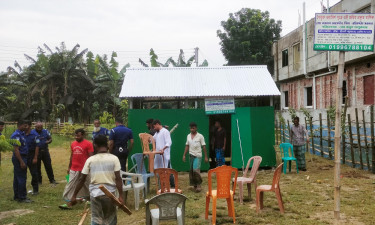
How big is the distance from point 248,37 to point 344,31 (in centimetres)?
2453

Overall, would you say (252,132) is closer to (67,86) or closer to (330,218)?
(330,218)

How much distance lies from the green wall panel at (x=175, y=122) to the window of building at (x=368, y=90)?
831 cm

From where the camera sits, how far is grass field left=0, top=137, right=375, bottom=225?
6.10 m

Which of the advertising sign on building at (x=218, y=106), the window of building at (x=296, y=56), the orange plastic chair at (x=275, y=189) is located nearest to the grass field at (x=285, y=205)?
the orange plastic chair at (x=275, y=189)

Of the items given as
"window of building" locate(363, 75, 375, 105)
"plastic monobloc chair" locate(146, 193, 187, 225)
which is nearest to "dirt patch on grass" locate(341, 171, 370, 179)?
"window of building" locate(363, 75, 375, 105)

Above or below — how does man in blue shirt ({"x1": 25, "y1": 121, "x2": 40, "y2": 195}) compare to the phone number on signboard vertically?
below

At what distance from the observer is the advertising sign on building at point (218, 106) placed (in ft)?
36.1

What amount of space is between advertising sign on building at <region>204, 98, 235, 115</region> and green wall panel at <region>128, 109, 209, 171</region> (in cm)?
24

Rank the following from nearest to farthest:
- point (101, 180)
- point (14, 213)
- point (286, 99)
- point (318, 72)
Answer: point (101, 180) < point (14, 213) < point (318, 72) < point (286, 99)

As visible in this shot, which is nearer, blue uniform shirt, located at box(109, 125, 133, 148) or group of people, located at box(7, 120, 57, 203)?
group of people, located at box(7, 120, 57, 203)

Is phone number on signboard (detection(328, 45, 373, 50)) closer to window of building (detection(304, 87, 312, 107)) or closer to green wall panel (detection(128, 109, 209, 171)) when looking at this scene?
green wall panel (detection(128, 109, 209, 171))

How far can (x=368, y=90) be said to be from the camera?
607 inches

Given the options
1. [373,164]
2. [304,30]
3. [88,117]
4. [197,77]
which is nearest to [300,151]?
[373,164]

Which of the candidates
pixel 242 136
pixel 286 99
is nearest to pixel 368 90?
pixel 242 136
